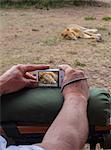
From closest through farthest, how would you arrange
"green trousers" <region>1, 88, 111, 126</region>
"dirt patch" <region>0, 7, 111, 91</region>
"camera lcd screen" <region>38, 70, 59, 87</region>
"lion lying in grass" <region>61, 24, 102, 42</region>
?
1. "green trousers" <region>1, 88, 111, 126</region>
2. "camera lcd screen" <region>38, 70, 59, 87</region>
3. "dirt patch" <region>0, 7, 111, 91</region>
4. "lion lying in grass" <region>61, 24, 102, 42</region>

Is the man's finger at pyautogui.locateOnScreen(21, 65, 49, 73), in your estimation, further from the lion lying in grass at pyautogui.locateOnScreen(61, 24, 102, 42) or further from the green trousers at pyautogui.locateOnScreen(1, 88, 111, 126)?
the lion lying in grass at pyautogui.locateOnScreen(61, 24, 102, 42)

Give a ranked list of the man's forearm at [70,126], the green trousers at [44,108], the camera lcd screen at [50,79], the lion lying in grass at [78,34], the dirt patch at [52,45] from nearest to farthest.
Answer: the man's forearm at [70,126], the green trousers at [44,108], the camera lcd screen at [50,79], the dirt patch at [52,45], the lion lying in grass at [78,34]

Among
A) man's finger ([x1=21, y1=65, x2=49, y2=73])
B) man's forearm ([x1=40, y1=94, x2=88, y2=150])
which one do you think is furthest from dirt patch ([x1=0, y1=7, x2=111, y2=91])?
A: man's forearm ([x1=40, y1=94, x2=88, y2=150])

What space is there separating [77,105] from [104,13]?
8.91 m

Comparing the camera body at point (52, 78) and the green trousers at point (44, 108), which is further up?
the camera body at point (52, 78)

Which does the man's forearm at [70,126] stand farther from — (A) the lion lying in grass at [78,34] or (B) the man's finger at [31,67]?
(A) the lion lying in grass at [78,34]

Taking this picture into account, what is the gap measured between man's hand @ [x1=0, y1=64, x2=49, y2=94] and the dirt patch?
2629 millimetres

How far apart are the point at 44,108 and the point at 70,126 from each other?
144 mm

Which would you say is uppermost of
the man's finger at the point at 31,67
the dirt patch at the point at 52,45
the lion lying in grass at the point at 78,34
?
the man's finger at the point at 31,67

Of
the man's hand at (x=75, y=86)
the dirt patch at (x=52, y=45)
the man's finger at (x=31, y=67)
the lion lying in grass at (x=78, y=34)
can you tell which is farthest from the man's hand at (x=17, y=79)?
the lion lying in grass at (x=78, y=34)

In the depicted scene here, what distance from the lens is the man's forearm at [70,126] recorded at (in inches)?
57.5

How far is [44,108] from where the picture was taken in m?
1.61

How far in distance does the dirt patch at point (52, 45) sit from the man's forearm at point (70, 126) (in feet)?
9.07

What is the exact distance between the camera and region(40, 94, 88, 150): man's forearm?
4.79ft
